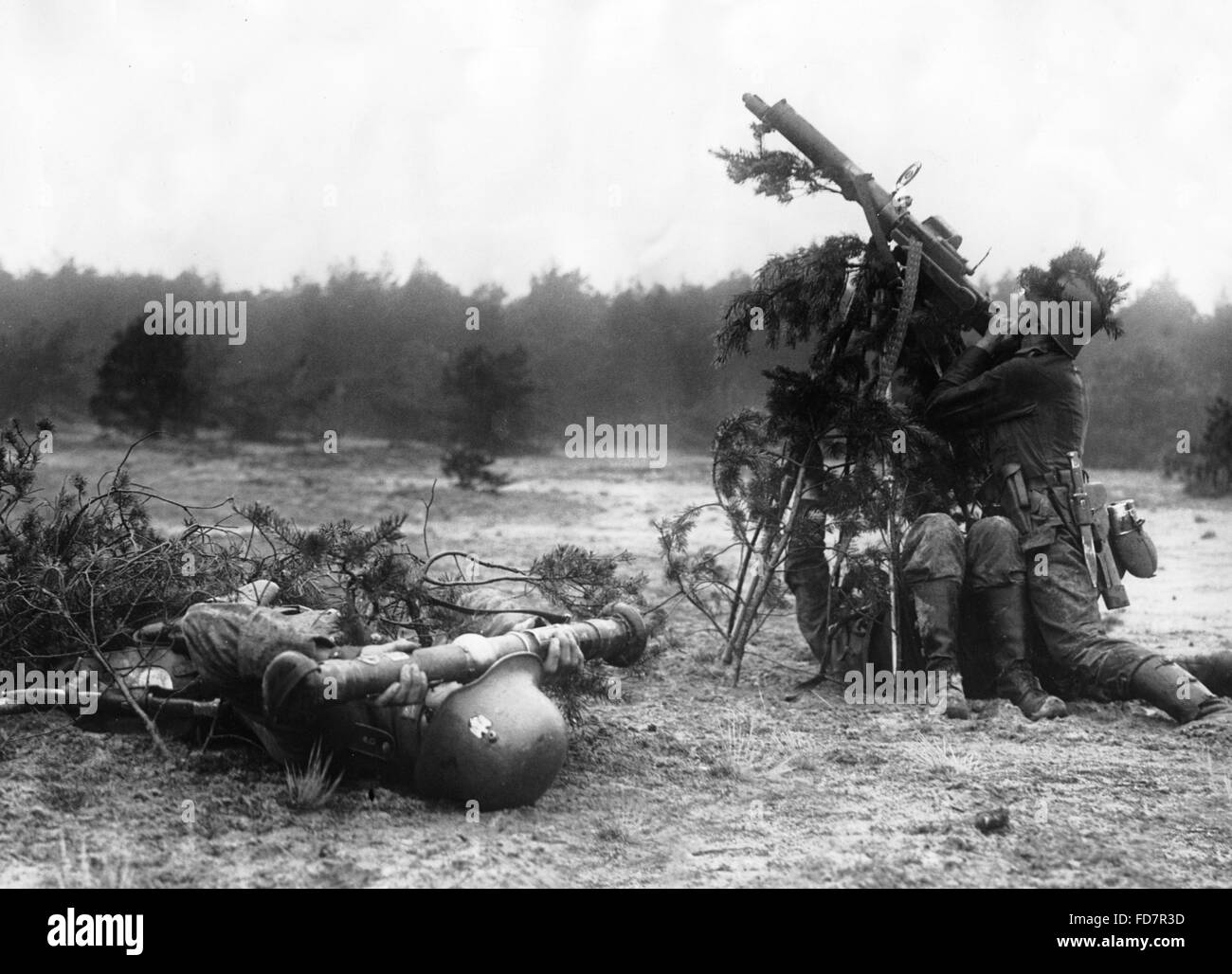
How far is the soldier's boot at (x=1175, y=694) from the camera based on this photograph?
642cm

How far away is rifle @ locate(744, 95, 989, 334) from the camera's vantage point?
736cm

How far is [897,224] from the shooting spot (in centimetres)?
737

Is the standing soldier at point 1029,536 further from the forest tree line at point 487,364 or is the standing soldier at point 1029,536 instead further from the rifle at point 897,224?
the forest tree line at point 487,364

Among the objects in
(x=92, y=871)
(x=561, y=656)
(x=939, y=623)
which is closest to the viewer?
(x=92, y=871)

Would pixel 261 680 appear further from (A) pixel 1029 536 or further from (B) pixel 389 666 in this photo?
(A) pixel 1029 536

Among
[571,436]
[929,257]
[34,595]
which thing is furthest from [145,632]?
[571,436]

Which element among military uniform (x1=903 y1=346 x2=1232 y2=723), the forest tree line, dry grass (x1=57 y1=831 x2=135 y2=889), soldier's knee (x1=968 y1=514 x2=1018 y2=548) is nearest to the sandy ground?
dry grass (x1=57 y1=831 x2=135 y2=889)

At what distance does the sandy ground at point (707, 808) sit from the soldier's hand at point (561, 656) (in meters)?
0.56

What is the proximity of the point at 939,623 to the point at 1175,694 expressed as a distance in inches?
52.5

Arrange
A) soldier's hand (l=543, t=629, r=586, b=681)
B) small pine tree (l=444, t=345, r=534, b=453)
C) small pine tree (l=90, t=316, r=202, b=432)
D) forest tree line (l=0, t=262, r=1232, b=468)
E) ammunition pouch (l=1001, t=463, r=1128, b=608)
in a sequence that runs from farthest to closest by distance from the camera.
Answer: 1. small pine tree (l=444, t=345, r=534, b=453)
2. forest tree line (l=0, t=262, r=1232, b=468)
3. small pine tree (l=90, t=316, r=202, b=432)
4. ammunition pouch (l=1001, t=463, r=1128, b=608)
5. soldier's hand (l=543, t=629, r=586, b=681)

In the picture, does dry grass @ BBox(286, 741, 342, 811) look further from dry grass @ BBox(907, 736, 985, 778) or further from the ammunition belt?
the ammunition belt

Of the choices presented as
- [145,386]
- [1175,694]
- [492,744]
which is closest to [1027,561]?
[1175,694]

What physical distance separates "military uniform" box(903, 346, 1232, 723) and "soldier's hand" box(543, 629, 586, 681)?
283 centimetres

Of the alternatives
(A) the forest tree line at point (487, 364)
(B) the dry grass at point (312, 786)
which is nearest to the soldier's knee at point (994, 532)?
(B) the dry grass at point (312, 786)
